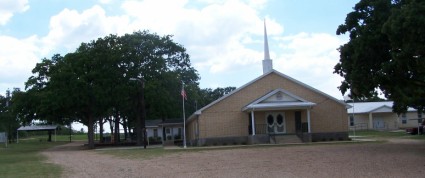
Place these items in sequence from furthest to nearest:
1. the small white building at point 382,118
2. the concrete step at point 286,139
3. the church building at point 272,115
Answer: the small white building at point 382,118
the church building at point 272,115
the concrete step at point 286,139

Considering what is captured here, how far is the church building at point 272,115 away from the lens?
4322cm

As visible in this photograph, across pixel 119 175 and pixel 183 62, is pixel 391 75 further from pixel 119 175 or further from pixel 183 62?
pixel 183 62

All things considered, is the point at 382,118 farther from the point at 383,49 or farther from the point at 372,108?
the point at 383,49

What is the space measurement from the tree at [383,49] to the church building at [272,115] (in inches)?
560

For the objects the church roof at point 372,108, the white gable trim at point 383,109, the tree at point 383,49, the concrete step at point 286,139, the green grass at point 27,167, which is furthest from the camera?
the church roof at point 372,108

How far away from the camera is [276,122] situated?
4466 centimetres

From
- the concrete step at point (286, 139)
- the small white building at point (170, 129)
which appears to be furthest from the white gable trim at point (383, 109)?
the concrete step at point (286, 139)

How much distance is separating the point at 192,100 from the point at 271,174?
46.4m

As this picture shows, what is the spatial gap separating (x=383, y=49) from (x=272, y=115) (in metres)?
20.8

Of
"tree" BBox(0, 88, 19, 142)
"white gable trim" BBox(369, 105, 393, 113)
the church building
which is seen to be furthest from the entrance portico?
"tree" BBox(0, 88, 19, 142)

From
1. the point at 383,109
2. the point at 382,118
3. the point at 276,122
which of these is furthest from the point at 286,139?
the point at 382,118

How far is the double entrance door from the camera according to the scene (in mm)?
44531

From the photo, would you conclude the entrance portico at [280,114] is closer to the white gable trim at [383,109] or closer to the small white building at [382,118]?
the small white building at [382,118]

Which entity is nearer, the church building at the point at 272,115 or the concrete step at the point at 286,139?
the concrete step at the point at 286,139
